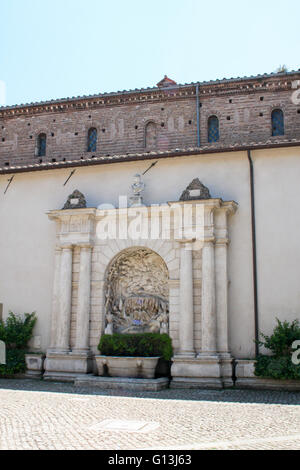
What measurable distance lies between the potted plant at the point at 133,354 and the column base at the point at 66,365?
54cm

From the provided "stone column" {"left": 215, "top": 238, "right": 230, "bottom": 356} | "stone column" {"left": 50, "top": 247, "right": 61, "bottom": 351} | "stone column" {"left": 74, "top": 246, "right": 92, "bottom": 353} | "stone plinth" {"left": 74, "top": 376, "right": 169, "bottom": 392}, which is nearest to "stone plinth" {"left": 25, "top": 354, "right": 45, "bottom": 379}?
"stone column" {"left": 50, "top": 247, "right": 61, "bottom": 351}

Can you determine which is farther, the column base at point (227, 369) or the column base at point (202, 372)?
the column base at point (227, 369)

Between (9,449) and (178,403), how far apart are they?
4.35 meters

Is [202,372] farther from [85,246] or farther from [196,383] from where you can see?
[85,246]

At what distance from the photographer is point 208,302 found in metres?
11.8

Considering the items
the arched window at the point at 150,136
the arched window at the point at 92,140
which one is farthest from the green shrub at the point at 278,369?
the arched window at the point at 92,140

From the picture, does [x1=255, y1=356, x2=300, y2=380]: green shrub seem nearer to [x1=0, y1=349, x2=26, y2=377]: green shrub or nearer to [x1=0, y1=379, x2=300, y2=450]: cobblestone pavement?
[x1=0, y1=379, x2=300, y2=450]: cobblestone pavement

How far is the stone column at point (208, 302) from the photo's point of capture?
11.6 meters

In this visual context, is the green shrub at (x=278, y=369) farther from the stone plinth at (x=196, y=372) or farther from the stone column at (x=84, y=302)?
the stone column at (x=84, y=302)

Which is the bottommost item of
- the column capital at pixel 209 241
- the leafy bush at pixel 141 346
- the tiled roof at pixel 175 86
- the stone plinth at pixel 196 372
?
the stone plinth at pixel 196 372

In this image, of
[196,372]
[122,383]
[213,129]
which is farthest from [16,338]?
[213,129]

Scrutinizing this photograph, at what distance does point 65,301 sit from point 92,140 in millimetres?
7672

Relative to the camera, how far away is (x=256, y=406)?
28.4 feet

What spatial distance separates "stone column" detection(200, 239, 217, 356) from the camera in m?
11.6
